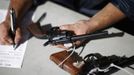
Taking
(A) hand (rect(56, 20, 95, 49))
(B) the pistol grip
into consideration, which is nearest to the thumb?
(A) hand (rect(56, 20, 95, 49))

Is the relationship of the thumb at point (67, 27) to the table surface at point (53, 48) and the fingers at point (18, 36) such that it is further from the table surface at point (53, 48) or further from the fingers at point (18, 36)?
the fingers at point (18, 36)

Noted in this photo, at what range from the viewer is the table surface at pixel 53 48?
33.4 inches

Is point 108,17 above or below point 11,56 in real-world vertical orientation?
above

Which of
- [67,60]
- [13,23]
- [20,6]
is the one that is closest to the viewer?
[67,60]

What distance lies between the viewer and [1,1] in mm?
1106

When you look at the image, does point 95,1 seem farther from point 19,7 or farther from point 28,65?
point 28,65

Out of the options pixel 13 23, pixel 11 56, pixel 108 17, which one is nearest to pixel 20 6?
pixel 13 23

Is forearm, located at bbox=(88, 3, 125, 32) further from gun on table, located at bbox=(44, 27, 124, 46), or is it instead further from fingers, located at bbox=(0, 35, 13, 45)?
fingers, located at bbox=(0, 35, 13, 45)

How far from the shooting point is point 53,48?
918mm

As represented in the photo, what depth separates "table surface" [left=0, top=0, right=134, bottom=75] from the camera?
2.79 ft

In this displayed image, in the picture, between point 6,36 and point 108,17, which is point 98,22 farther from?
point 6,36

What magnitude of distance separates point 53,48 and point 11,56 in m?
0.14

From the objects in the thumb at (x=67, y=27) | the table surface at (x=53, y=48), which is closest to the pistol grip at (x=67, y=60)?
the table surface at (x=53, y=48)

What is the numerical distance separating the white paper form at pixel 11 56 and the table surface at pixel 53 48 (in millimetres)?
15
